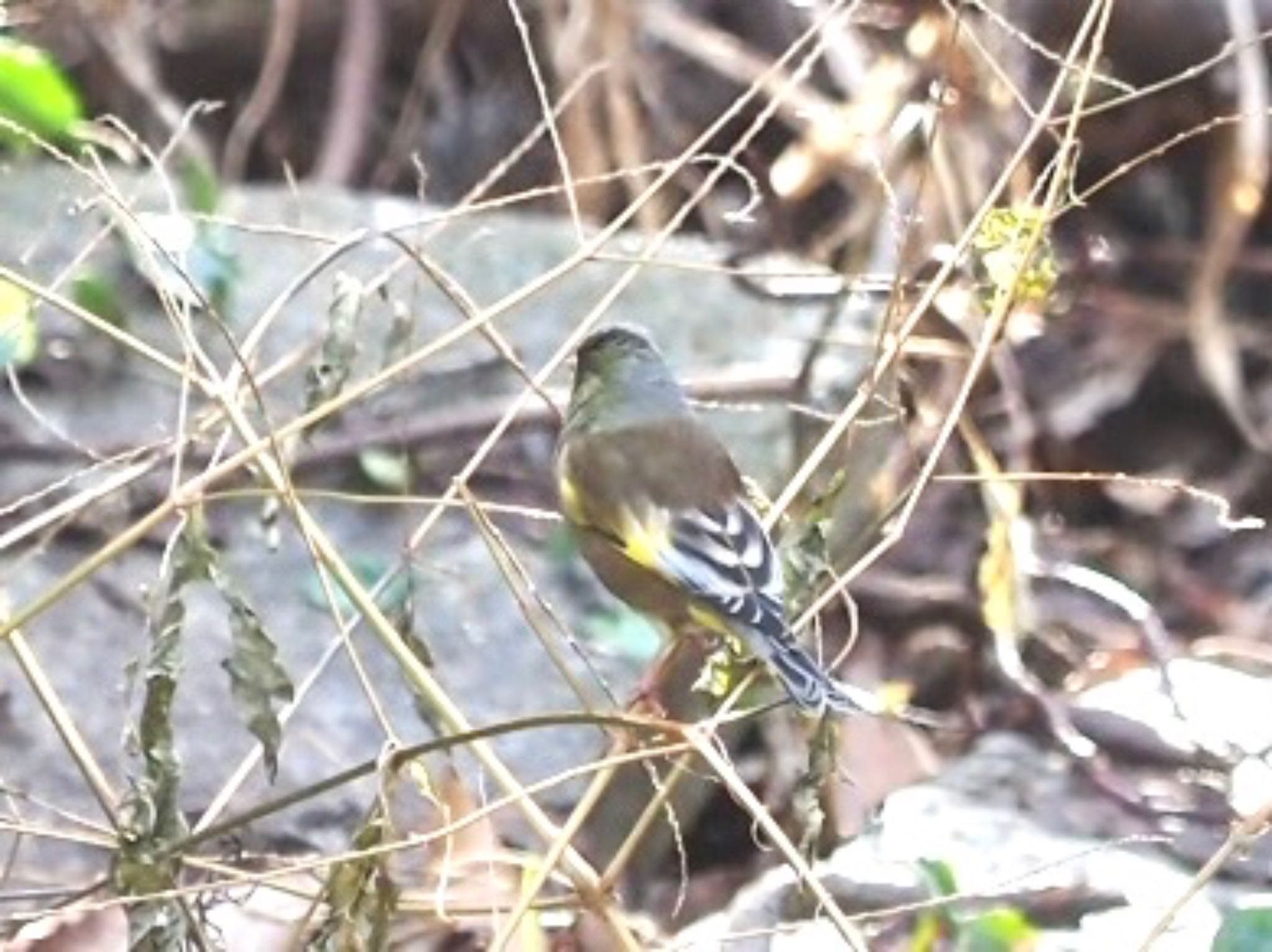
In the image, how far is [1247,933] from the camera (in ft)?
10.1

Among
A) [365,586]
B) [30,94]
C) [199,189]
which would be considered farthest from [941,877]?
[199,189]

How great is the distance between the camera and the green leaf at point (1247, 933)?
10.1 feet

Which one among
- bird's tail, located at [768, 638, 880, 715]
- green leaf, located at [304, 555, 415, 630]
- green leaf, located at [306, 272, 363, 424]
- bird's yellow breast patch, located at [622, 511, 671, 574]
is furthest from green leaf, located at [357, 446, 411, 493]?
bird's tail, located at [768, 638, 880, 715]

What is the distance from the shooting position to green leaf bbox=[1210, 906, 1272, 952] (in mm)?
3082

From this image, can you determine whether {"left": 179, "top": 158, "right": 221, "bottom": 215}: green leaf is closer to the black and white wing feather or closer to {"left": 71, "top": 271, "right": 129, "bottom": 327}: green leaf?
{"left": 71, "top": 271, "right": 129, "bottom": 327}: green leaf

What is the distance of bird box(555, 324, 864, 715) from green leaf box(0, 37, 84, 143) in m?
0.81

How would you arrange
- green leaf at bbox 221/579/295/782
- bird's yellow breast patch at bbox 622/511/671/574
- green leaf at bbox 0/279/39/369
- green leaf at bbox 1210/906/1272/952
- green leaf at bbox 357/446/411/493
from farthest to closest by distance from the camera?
green leaf at bbox 357/446/411/493, green leaf at bbox 0/279/39/369, bird's yellow breast patch at bbox 622/511/671/574, green leaf at bbox 1210/906/1272/952, green leaf at bbox 221/579/295/782

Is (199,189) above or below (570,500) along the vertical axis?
below

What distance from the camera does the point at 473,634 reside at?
15.4 ft

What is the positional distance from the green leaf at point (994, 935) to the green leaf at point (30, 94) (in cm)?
146

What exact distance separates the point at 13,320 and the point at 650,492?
2.26ft

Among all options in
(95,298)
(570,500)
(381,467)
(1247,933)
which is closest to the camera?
(1247,933)

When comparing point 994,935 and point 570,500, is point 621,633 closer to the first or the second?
point 570,500

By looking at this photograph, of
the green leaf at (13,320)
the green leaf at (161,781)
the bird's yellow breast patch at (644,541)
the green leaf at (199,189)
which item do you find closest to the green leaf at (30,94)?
the green leaf at (13,320)
